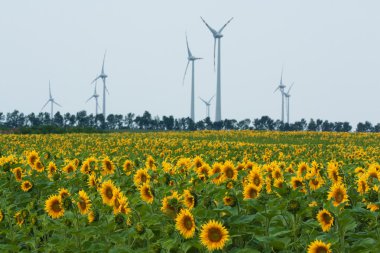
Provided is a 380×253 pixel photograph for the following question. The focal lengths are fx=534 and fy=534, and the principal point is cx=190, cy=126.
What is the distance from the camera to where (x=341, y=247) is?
4340mm

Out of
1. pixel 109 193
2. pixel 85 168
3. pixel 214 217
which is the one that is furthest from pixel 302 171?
pixel 85 168

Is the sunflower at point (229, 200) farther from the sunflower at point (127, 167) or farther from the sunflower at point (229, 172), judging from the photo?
the sunflower at point (127, 167)

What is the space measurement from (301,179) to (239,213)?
1346 millimetres

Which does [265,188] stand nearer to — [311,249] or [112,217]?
[112,217]

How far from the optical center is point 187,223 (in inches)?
168

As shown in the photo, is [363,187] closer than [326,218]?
No

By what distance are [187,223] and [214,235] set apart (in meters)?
0.34

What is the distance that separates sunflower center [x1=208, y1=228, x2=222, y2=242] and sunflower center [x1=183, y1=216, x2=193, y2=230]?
27 centimetres

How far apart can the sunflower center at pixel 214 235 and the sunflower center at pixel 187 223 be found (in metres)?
0.27

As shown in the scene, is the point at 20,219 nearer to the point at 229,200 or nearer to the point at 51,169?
the point at 51,169

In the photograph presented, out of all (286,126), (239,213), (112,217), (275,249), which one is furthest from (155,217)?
(286,126)

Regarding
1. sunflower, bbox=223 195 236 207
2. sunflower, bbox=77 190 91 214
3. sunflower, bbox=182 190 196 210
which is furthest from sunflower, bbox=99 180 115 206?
sunflower, bbox=223 195 236 207

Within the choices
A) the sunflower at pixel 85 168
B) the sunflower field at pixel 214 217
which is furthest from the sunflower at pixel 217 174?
the sunflower at pixel 85 168

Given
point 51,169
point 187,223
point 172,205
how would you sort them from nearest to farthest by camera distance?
point 187,223 < point 172,205 < point 51,169
